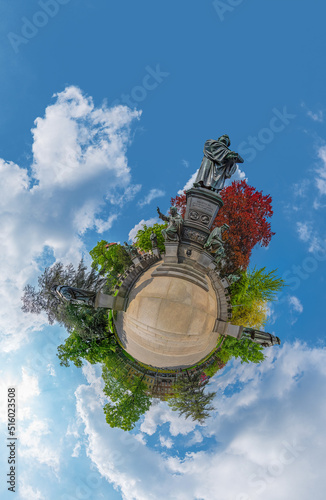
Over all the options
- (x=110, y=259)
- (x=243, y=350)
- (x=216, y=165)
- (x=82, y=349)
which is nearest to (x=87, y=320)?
(x=82, y=349)

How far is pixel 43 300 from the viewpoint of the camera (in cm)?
1991

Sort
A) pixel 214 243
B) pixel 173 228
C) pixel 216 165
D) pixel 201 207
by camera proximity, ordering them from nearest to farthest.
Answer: pixel 173 228
pixel 214 243
pixel 201 207
pixel 216 165

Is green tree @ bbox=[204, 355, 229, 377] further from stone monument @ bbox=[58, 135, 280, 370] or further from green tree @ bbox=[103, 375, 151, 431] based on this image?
green tree @ bbox=[103, 375, 151, 431]

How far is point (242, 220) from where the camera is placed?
20.0m

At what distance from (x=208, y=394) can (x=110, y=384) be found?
468 cm

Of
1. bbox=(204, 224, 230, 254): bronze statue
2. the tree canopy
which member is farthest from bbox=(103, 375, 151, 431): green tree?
bbox=(204, 224, 230, 254): bronze statue

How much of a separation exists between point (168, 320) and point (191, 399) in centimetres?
419

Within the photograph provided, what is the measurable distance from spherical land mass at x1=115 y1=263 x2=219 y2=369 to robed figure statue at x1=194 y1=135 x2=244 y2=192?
5.84m

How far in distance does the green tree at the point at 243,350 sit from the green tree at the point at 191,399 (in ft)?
6.43

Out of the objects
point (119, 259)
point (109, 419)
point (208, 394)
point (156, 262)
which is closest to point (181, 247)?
point (156, 262)

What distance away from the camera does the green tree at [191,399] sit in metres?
12.5

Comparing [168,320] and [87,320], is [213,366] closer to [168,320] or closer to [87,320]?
[168,320]

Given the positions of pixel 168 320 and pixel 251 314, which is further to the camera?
pixel 251 314

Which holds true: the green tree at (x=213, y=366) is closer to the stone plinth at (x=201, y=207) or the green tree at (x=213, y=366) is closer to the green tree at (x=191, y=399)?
the green tree at (x=191, y=399)
